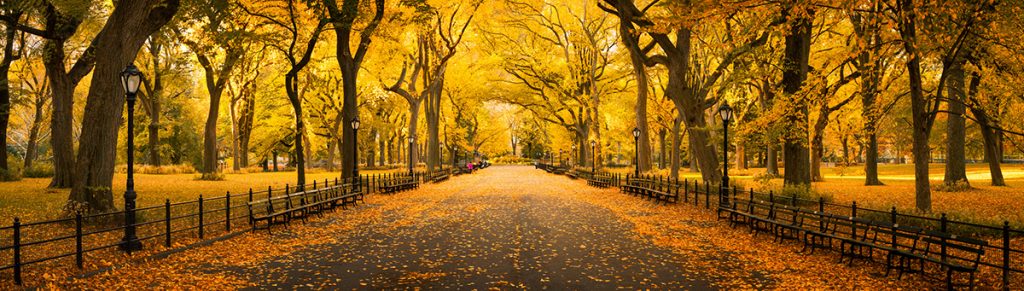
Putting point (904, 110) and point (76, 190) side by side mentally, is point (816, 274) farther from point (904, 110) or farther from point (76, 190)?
point (904, 110)

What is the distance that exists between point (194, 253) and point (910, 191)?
88.5 feet

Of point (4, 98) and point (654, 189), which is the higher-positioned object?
point (4, 98)

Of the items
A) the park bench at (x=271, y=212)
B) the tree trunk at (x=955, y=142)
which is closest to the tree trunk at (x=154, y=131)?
the park bench at (x=271, y=212)

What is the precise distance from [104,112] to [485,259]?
10.1 metres

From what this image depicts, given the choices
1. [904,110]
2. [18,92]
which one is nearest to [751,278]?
[18,92]

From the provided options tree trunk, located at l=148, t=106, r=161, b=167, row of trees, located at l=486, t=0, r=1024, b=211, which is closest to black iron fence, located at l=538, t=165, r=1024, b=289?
row of trees, located at l=486, t=0, r=1024, b=211

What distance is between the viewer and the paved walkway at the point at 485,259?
8.58 metres

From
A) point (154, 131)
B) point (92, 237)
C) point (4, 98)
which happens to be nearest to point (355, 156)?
point (92, 237)

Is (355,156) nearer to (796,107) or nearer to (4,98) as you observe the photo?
(4,98)

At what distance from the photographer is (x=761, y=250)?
37.6ft

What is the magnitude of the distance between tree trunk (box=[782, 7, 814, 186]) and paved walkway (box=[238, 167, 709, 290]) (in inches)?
302

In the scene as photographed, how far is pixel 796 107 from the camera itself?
20078 millimetres

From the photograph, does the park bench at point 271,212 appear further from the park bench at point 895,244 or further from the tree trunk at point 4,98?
the tree trunk at point 4,98

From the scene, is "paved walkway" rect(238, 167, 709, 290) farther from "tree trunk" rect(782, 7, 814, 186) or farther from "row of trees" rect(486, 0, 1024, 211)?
"tree trunk" rect(782, 7, 814, 186)
